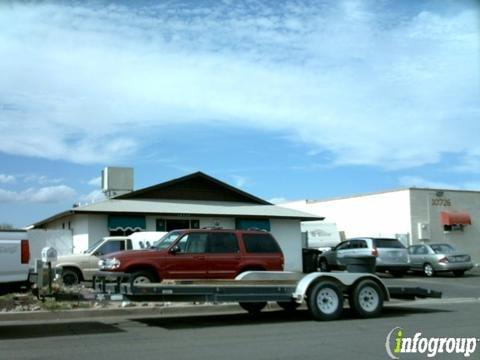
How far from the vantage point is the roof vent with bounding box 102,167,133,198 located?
33312mm

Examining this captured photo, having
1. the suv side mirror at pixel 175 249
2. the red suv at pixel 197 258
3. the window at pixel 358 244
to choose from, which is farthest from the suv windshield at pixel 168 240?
the window at pixel 358 244

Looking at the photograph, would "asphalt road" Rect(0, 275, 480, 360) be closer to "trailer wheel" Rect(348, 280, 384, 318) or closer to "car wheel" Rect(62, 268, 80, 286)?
"trailer wheel" Rect(348, 280, 384, 318)

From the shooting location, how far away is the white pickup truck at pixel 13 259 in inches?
434

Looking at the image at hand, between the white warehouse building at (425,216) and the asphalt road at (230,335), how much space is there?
21805 millimetres

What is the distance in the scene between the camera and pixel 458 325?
464 inches

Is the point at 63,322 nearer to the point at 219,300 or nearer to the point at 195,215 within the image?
the point at 219,300

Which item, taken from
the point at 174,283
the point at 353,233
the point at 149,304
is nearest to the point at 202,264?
the point at 149,304

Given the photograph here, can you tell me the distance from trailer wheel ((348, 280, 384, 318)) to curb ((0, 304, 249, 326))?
10.4 ft

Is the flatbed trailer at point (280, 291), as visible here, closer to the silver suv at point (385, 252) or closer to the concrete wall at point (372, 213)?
the silver suv at point (385, 252)

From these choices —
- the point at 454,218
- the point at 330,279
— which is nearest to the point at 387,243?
the point at 454,218

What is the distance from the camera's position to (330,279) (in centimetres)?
1286

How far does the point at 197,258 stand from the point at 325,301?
3621mm

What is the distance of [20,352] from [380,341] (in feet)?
18.4

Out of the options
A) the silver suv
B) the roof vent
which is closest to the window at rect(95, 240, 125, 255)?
the silver suv
